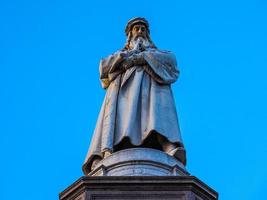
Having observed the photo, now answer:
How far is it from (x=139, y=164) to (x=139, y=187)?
1.89m

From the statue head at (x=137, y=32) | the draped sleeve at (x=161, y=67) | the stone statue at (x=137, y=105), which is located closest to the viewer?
the stone statue at (x=137, y=105)

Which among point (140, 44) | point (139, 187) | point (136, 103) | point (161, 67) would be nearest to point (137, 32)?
point (140, 44)

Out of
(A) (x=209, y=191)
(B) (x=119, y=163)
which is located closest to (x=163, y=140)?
(B) (x=119, y=163)

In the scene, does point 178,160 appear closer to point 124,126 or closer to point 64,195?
point 124,126

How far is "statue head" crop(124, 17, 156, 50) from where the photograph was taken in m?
23.0

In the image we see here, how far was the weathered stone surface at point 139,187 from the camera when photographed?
1531 centimetres

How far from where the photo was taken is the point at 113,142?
18703 millimetres

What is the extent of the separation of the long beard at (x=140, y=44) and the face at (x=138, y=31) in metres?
0.17

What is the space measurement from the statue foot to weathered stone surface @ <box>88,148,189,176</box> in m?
0.48

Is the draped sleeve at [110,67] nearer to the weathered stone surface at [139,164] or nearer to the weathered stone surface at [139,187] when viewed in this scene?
the weathered stone surface at [139,164]

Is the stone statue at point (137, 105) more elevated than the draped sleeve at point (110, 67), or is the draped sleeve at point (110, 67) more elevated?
the draped sleeve at point (110, 67)

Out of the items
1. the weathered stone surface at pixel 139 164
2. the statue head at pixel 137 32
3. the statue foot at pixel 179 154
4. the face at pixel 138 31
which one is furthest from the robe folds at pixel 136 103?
the face at pixel 138 31

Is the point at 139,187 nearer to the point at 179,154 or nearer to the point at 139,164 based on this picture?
the point at 139,164

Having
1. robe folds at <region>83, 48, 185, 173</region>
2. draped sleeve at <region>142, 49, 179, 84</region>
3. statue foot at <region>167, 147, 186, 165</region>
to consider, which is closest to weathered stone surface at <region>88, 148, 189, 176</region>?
statue foot at <region>167, 147, 186, 165</region>
